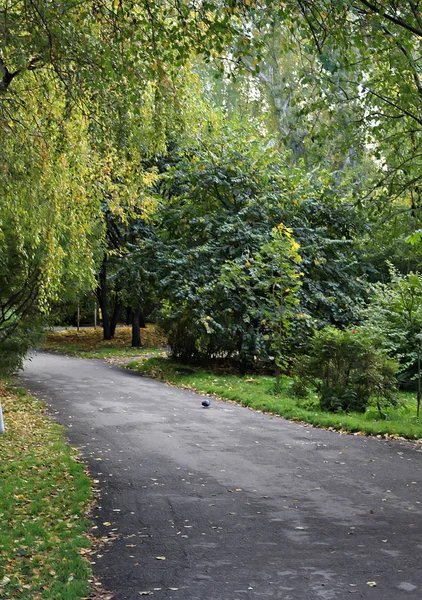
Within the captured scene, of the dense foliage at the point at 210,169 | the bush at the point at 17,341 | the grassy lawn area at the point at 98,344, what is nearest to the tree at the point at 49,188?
the dense foliage at the point at 210,169

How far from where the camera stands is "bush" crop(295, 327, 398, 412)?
13.0 meters

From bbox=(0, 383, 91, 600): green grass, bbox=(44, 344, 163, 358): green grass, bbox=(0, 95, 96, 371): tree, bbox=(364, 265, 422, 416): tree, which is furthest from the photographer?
bbox=(44, 344, 163, 358): green grass

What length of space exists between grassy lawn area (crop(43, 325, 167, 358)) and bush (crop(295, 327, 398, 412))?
11.2 metres

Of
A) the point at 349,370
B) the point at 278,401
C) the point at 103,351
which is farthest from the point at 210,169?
the point at 103,351

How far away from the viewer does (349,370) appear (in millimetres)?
13375

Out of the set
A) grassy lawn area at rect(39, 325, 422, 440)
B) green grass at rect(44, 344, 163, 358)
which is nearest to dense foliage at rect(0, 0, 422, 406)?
grassy lawn area at rect(39, 325, 422, 440)

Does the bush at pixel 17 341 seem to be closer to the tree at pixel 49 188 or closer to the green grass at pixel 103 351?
the tree at pixel 49 188

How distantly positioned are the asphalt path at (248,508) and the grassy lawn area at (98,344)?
44.0ft

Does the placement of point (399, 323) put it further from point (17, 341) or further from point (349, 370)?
point (17, 341)

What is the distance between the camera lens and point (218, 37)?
7473mm

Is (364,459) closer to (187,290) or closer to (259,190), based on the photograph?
(187,290)

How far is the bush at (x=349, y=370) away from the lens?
12969 mm

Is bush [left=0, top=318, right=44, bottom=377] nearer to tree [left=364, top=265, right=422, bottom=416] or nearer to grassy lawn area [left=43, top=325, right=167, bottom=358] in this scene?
tree [left=364, top=265, right=422, bottom=416]

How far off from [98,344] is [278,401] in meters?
17.2
